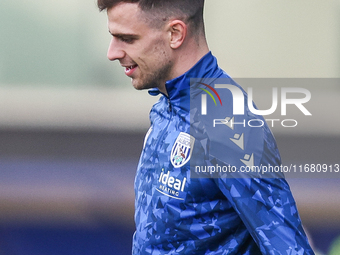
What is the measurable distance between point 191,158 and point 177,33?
370 millimetres

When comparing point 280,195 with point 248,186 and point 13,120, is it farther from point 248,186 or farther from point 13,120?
point 13,120

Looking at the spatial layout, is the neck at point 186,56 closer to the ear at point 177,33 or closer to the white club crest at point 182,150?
the ear at point 177,33

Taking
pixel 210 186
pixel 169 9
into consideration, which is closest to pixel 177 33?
pixel 169 9

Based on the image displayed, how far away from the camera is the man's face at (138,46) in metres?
1.16

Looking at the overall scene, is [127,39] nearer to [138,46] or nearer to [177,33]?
[138,46]

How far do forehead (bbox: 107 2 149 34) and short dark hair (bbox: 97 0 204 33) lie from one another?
0.01 m

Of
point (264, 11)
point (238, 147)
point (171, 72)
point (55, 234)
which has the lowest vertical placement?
point (55, 234)

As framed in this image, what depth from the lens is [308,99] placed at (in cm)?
301

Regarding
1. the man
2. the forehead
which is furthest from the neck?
the forehead

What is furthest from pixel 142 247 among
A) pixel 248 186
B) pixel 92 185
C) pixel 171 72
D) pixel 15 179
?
pixel 15 179

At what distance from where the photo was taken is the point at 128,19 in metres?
1.16

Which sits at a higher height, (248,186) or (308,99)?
(308,99)

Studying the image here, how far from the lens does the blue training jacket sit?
100 centimetres

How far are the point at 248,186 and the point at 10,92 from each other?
96.8 inches
